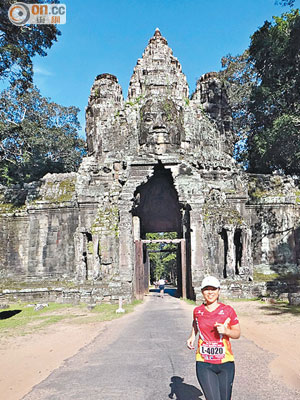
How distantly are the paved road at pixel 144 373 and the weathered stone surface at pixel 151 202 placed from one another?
7115 mm

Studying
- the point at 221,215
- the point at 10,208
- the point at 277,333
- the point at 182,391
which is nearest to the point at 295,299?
the point at 277,333

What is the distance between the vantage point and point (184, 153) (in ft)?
56.3

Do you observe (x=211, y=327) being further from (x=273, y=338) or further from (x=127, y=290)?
(x=127, y=290)

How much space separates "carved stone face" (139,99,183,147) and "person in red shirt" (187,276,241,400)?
1425 cm

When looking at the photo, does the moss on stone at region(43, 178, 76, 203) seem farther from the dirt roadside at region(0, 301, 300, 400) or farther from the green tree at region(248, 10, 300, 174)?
the green tree at region(248, 10, 300, 174)

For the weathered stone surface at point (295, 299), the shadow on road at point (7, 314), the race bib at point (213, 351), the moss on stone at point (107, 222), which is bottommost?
the shadow on road at point (7, 314)

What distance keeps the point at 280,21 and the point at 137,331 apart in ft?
66.7

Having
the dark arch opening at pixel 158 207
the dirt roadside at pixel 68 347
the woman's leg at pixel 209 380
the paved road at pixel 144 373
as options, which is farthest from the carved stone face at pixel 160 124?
the woman's leg at pixel 209 380

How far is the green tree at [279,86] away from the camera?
1912 centimetres

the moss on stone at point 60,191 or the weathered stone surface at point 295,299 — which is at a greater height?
the moss on stone at point 60,191

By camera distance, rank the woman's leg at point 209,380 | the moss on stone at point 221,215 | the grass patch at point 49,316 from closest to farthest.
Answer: the woman's leg at point 209,380 < the grass patch at point 49,316 < the moss on stone at point 221,215

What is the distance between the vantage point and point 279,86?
21.1 m

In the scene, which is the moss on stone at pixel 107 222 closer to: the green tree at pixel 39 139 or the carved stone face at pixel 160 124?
the carved stone face at pixel 160 124

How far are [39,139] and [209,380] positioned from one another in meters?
31.0
